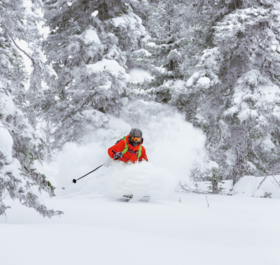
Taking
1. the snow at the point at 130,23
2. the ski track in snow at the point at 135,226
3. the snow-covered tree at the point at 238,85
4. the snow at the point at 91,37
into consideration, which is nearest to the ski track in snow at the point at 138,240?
the ski track in snow at the point at 135,226

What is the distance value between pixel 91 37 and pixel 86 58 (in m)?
1.17

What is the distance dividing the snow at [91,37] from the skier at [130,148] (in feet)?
20.2

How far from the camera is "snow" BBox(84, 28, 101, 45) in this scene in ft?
39.6

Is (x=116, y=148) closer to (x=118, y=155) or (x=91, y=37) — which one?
(x=118, y=155)

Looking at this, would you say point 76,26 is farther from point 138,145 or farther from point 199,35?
point 138,145

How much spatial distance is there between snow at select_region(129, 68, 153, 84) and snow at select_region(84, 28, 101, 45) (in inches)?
83.7

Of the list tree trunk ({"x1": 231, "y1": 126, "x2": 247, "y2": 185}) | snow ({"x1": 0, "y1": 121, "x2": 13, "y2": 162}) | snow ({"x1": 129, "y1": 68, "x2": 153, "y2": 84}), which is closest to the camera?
snow ({"x1": 0, "y1": 121, "x2": 13, "y2": 162})

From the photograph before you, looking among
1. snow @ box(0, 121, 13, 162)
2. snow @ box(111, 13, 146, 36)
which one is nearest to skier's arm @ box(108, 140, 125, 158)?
snow @ box(0, 121, 13, 162)

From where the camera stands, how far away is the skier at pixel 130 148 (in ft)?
24.6

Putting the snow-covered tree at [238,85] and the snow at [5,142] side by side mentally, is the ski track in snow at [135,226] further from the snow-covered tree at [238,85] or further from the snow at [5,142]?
the snow-covered tree at [238,85]

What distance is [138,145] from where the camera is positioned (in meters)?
7.69

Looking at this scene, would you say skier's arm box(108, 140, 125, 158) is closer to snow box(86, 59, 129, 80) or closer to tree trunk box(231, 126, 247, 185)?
tree trunk box(231, 126, 247, 185)

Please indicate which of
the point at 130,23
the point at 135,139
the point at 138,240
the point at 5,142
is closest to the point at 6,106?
the point at 5,142

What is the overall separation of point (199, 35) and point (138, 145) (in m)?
6.18
